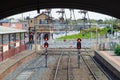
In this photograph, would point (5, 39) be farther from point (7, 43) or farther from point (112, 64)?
point (112, 64)

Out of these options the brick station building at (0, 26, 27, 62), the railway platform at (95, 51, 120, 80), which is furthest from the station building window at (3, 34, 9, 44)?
the railway platform at (95, 51, 120, 80)

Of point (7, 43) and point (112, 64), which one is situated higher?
point (7, 43)

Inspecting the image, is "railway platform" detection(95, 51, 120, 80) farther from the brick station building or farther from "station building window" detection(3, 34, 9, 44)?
"station building window" detection(3, 34, 9, 44)

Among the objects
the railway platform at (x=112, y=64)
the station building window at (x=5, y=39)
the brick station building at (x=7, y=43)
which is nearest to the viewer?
the railway platform at (x=112, y=64)

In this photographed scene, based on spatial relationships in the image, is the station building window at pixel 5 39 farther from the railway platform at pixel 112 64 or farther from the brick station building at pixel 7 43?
the railway platform at pixel 112 64

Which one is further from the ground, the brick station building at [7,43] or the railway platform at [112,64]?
the brick station building at [7,43]

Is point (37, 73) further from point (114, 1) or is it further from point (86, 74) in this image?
point (114, 1)

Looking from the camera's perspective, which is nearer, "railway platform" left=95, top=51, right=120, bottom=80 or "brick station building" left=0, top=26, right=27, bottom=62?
"railway platform" left=95, top=51, right=120, bottom=80

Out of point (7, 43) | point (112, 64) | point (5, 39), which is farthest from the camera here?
point (7, 43)

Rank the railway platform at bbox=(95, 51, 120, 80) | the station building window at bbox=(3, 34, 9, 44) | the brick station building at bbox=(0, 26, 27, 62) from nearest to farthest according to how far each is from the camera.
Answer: the railway platform at bbox=(95, 51, 120, 80) < the brick station building at bbox=(0, 26, 27, 62) < the station building window at bbox=(3, 34, 9, 44)

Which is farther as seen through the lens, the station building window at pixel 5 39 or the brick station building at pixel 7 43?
the station building window at pixel 5 39

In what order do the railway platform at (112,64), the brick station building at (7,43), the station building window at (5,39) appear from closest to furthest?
the railway platform at (112,64)
the brick station building at (7,43)
the station building window at (5,39)

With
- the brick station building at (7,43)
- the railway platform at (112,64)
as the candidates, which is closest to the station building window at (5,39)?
the brick station building at (7,43)

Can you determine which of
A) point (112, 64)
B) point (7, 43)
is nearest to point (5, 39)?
point (7, 43)
